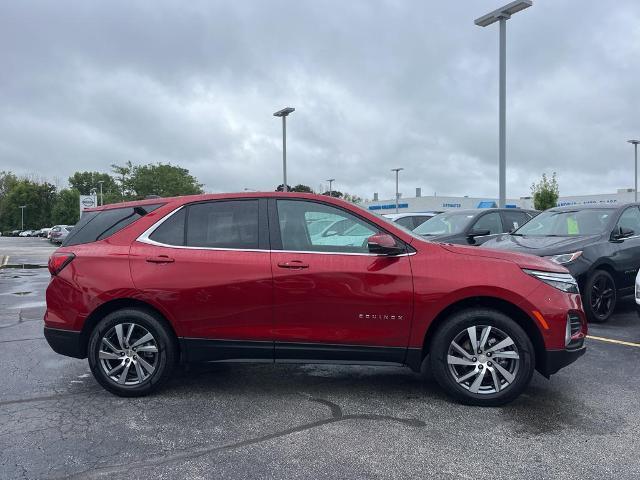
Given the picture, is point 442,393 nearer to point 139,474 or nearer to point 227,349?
point 227,349

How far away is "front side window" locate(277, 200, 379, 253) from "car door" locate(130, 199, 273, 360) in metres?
0.19

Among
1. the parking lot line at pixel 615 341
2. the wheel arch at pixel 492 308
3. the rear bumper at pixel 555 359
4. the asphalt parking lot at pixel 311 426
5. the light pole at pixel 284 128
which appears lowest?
the asphalt parking lot at pixel 311 426

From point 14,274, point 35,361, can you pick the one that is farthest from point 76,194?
point 35,361

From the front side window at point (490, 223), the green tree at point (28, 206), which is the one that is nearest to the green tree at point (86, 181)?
the green tree at point (28, 206)

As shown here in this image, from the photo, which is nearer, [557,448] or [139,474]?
[139,474]

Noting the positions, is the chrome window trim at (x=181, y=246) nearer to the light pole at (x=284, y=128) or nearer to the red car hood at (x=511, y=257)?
the red car hood at (x=511, y=257)

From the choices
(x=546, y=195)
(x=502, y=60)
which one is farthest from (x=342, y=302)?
(x=546, y=195)

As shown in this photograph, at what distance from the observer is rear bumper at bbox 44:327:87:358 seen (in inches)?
177

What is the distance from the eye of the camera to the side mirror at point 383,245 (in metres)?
4.14

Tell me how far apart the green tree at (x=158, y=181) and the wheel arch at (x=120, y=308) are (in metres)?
50.2

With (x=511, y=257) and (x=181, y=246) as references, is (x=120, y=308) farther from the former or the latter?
(x=511, y=257)

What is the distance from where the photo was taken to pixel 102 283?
14.5ft

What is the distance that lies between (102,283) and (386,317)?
2.34 meters

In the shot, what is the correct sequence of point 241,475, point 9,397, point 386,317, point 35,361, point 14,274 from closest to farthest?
1. point 241,475
2. point 386,317
3. point 9,397
4. point 35,361
5. point 14,274
